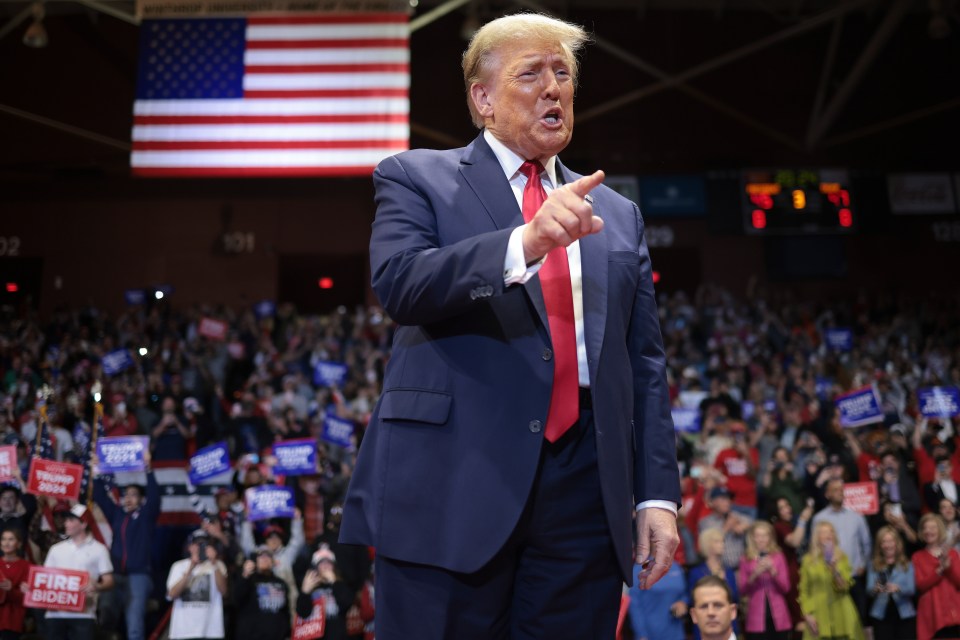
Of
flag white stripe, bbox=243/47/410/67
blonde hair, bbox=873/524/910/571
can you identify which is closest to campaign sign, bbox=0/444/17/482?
flag white stripe, bbox=243/47/410/67

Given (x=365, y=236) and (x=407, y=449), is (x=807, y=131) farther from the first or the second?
(x=407, y=449)

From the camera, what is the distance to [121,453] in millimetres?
7664

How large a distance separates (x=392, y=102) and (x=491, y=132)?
643cm

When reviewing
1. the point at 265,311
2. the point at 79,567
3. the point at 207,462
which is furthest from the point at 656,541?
the point at 265,311

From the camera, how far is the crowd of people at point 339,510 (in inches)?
272

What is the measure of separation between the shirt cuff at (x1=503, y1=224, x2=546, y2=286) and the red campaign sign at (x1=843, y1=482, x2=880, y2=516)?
6673 millimetres

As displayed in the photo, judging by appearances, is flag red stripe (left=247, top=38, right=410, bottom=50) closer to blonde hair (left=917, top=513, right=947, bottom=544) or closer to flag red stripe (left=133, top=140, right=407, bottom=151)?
flag red stripe (left=133, top=140, right=407, bottom=151)

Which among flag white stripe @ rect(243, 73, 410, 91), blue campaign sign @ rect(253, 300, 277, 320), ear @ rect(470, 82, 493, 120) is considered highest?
flag white stripe @ rect(243, 73, 410, 91)

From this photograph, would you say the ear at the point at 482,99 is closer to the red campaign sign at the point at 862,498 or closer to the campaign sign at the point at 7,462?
the red campaign sign at the point at 862,498

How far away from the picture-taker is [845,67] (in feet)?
50.3

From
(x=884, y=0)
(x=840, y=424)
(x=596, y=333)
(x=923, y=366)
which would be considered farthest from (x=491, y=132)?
(x=884, y=0)

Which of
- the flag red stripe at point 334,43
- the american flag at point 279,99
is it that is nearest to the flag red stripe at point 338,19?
the american flag at point 279,99

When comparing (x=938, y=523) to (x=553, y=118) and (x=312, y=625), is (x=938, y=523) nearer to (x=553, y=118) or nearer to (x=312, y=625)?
(x=312, y=625)

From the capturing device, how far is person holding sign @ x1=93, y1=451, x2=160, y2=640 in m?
7.31
